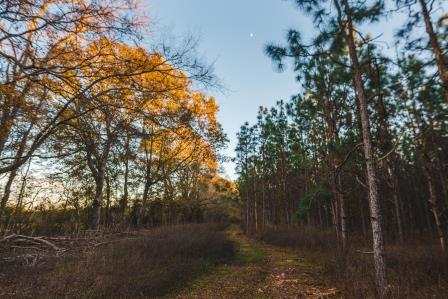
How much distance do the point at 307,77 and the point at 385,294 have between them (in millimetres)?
6236

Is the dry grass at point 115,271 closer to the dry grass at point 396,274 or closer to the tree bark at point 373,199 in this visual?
the dry grass at point 396,274

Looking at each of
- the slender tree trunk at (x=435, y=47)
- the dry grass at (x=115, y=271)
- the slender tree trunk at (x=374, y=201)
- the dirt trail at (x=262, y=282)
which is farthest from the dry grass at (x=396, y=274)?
the slender tree trunk at (x=435, y=47)

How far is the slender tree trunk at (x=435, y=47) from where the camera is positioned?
4.93 metres

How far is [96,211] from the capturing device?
1139 cm

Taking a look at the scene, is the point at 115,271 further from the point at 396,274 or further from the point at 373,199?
the point at 396,274

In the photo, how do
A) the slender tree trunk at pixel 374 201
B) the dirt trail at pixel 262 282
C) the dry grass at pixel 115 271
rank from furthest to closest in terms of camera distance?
the dirt trail at pixel 262 282 < the dry grass at pixel 115 271 < the slender tree trunk at pixel 374 201

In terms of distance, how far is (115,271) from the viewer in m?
5.95

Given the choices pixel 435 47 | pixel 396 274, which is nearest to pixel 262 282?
pixel 396 274

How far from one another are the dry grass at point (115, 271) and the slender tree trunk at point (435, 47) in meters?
8.13

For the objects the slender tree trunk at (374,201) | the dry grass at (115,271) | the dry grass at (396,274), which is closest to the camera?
the slender tree trunk at (374,201)

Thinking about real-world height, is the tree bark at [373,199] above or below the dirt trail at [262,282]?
above

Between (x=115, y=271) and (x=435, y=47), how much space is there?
31.3 ft

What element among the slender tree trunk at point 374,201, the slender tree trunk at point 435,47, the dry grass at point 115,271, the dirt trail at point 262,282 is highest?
the slender tree trunk at point 435,47

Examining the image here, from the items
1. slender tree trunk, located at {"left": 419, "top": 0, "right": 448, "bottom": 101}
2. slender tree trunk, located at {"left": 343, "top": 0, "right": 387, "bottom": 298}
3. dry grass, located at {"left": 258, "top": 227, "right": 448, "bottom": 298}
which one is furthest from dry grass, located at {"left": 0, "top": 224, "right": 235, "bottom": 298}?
slender tree trunk, located at {"left": 419, "top": 0, "right": 448, "bottom": 101}
